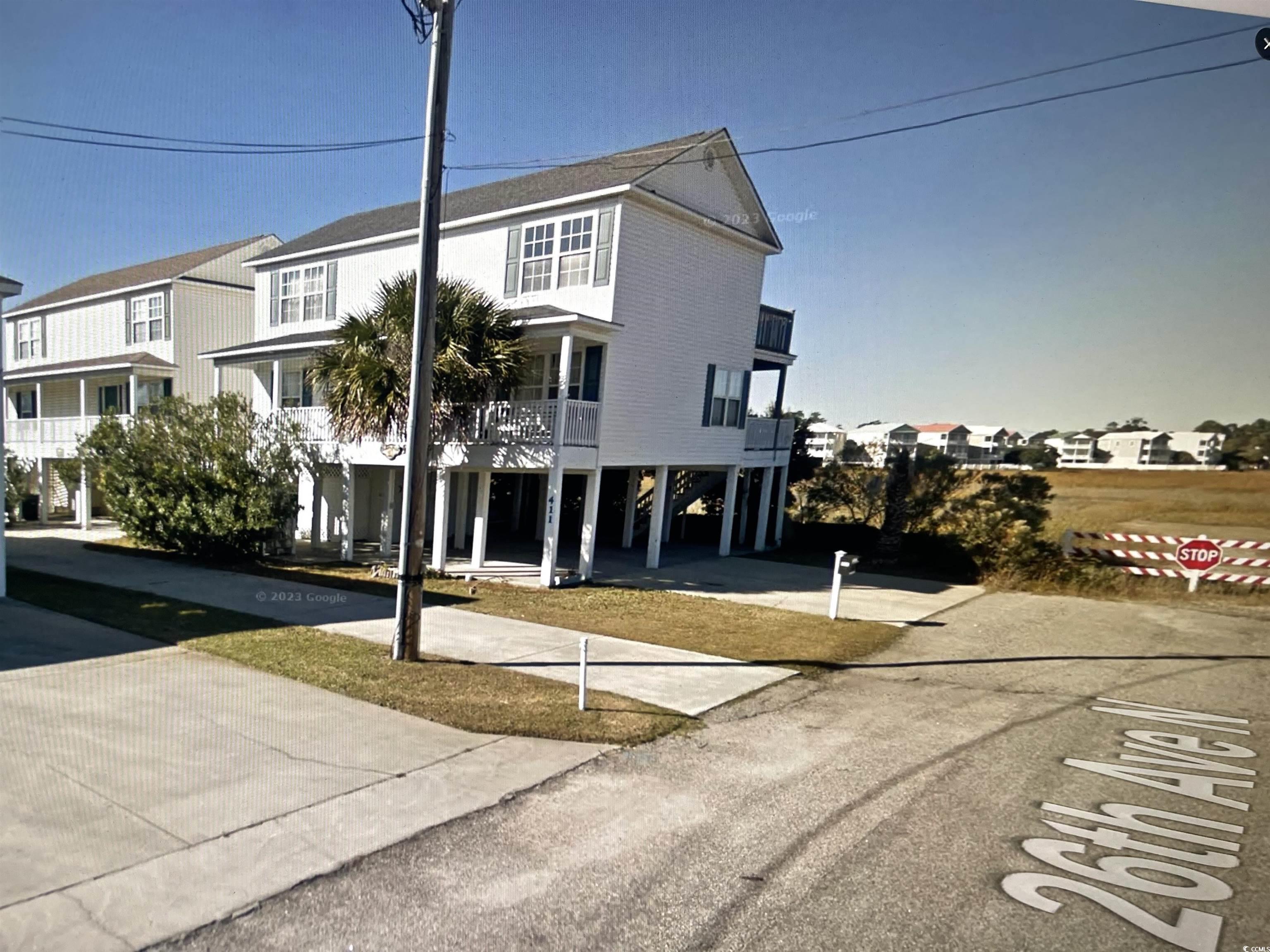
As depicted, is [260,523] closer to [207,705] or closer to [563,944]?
[207,705]

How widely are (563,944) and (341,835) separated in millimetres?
1764

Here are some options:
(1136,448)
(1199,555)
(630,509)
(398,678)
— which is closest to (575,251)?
(630,509)

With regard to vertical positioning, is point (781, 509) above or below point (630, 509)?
above

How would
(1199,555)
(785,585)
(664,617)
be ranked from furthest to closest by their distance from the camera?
(785,585) → (1199,555) → (664,617)

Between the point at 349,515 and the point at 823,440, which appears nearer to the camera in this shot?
the point at 349,515

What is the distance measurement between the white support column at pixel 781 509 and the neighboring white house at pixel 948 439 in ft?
12.9

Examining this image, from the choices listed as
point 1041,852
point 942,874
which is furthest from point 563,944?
point 1041,852

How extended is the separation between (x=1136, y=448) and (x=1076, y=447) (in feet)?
4.38

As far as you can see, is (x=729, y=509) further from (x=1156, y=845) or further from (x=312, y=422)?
(x=1156, y=845)

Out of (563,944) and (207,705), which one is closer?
(563,944)

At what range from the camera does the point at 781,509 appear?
72.1 ft

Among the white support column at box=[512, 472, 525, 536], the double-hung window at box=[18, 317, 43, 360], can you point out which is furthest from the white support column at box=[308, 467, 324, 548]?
the double-hung window at box=[18, 317, 43, 360]

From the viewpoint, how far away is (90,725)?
19.7 feet

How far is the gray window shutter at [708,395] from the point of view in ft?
57.3
